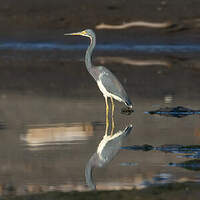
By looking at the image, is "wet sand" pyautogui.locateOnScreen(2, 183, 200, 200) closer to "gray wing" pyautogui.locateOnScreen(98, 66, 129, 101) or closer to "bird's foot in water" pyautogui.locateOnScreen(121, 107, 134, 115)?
"gray wing" pyautogui.locateOnScreen(98, 66, 129, 101)

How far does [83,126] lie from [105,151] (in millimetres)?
1905

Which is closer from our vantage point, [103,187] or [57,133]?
[103,187]

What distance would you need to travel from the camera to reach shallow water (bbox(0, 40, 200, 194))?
7.82 metres

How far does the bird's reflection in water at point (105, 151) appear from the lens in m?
A: 7.96

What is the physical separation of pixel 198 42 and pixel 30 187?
17.5 meters

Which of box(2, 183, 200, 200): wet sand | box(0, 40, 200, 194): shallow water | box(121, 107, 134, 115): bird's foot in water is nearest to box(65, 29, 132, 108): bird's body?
box(0, 40, 200, 194): shallow water

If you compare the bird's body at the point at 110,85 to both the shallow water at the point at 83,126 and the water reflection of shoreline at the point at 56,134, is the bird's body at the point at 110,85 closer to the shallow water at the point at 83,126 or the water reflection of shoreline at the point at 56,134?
the shallow water at the point at 83,126

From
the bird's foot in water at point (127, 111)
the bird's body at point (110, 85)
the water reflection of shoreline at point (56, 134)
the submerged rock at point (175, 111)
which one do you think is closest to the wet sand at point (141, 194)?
the water reflection of shoreline at point (56, 134)

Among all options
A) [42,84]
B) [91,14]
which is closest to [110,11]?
[91,14]

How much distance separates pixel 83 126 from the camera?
35.9ft

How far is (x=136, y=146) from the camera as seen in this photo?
933cm

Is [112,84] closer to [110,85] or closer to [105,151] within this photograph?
[110,85]

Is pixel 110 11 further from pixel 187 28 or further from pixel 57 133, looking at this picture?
pixel 57 133

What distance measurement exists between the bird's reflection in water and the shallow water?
7 centimetres
